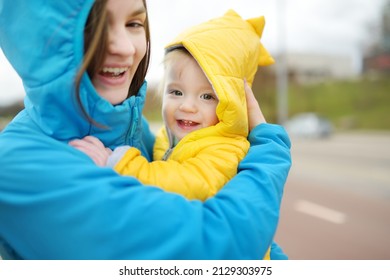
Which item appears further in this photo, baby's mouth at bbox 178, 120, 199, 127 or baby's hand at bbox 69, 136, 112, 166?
baby's mouth at bbox 178, 120, 199, 127

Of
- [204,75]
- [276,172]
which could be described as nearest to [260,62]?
[204,75]

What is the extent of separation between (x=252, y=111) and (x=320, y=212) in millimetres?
4956

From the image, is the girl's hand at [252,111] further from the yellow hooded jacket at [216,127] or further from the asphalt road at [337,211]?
the asphalt road at [337,211]

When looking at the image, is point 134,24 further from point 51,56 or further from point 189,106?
point 189,106

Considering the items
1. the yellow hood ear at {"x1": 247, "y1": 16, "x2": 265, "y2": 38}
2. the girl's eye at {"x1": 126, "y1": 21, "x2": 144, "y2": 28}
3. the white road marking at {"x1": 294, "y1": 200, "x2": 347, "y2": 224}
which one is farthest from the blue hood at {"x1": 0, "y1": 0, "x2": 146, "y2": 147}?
the white road marking at {"x1": 294, "y1": 200, "x2": 347, "y2": 224}

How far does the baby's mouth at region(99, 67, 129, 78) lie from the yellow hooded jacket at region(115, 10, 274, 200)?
21cm

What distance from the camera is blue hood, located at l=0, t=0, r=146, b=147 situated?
1.07 meters

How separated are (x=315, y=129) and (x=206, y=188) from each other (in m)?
16.9

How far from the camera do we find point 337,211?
6.12 m

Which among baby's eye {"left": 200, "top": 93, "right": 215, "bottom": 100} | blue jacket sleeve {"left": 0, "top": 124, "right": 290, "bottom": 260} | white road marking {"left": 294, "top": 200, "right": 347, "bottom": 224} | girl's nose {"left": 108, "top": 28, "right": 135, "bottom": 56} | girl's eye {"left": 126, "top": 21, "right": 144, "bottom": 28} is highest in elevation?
girl's eye {"left": 126, "top": 21, "right": 144, "bottom": 28}

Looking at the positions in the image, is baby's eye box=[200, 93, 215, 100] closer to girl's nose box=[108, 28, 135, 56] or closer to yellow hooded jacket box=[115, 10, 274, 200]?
yellow hooded jacket box=[115, 10, 274, 200]

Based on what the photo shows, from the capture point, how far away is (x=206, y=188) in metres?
1.20

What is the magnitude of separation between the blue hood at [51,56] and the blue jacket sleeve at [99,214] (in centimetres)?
8

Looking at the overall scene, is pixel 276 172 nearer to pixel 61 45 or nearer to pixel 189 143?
pixel 189 143
